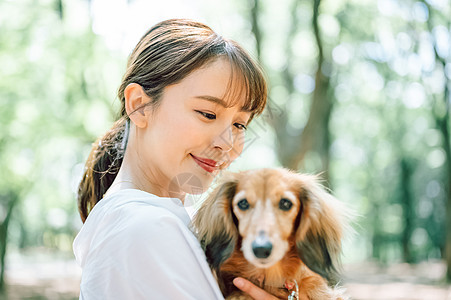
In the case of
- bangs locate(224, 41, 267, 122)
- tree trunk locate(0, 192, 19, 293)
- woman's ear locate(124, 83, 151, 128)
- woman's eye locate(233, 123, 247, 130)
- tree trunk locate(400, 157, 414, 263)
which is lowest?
tree trunk locate(400, 157, 414, 263)

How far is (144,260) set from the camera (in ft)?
5.41

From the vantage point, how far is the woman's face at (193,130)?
214 centimetres

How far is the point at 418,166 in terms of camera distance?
1277 inches

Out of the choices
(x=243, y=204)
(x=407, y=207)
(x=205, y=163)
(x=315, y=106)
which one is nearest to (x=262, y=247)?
(x=243, y=204)

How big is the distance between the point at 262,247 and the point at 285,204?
26 cm

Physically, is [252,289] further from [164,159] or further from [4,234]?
[4,234]

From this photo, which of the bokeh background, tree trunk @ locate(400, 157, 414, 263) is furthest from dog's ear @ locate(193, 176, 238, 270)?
tree trunk @ locate(400, 157, 414, 263)

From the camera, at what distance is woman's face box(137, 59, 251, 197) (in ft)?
7.01

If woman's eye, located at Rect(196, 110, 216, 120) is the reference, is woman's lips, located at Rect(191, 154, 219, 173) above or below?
below

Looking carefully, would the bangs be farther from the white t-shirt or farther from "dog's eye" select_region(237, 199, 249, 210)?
the white t-shirt

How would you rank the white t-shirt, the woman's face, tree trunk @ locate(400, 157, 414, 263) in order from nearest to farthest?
1. the white t-shirt
2. the woman's face
3. tree trunk @ locate(400, 157, 414, 263)

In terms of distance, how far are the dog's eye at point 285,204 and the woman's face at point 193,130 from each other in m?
0.49

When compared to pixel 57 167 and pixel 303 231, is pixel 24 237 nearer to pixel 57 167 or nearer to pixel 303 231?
pixel 57 167

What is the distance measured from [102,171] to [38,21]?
13.2m
